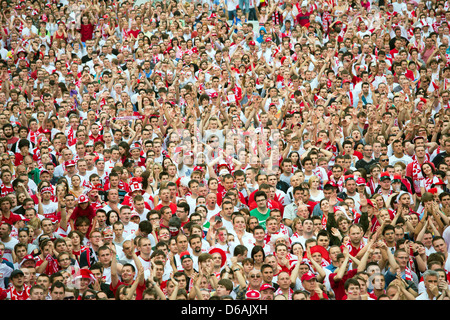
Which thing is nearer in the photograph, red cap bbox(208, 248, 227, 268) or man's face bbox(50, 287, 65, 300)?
man's face bbox(50, 287, 65, 300)

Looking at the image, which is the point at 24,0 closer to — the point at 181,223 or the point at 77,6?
the point at 77,6

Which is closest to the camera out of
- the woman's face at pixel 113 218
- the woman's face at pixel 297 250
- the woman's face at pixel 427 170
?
the woman's face at pixel 297 250

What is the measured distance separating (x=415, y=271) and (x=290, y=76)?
7.08 meters

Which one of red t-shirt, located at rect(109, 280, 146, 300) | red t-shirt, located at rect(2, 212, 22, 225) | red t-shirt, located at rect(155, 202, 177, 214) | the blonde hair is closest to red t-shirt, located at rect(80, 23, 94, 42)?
red t-shirt, located at rect(2, 212, 22, 225)

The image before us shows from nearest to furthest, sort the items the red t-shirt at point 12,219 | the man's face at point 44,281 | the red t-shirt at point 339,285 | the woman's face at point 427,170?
the man's face at point 44,281, the red t-shirt at point 339,285, the red t-shirt at point 12,219, the woman's face at point 427,170

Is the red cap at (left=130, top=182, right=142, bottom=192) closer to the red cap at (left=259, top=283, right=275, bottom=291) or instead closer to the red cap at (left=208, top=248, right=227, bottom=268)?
the red cap at (left=208, top=248, right=227, bottom=268)

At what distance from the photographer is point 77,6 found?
55.8ft

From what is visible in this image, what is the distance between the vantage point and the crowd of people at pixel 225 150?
815cm

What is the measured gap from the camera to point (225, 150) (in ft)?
37.3

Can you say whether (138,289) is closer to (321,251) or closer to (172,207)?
(172,207)

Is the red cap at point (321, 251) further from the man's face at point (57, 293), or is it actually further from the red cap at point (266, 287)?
the man's face at point (57, 293)

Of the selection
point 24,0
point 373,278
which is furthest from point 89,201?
point 24,0

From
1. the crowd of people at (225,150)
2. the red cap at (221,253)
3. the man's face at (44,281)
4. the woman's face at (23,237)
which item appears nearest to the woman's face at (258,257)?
the crowd of people at (225,150)

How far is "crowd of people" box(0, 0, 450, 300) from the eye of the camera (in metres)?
8.15
